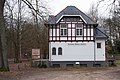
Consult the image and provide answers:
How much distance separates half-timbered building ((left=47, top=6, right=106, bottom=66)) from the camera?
45.2 meters

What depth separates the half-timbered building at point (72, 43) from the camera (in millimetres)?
45188

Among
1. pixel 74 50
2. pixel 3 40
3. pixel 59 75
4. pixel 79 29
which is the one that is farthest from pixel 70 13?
pixel 59 75

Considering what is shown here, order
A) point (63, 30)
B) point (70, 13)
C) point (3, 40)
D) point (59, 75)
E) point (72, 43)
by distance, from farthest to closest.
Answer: point (70, 13) < point (63, 30) < point (72, 43) < point (3, 40) < point (59, 75)

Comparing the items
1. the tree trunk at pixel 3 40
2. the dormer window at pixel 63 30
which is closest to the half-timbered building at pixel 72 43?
the dormer window at pixel 63 30

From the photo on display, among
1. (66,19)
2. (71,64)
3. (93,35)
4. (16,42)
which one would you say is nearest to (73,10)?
(66,19)

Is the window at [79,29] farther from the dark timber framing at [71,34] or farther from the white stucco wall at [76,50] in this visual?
the white stucco wall at [76,50]

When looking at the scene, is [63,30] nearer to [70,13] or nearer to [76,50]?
[70,13]

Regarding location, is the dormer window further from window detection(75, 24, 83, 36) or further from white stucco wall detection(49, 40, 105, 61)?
window detection(75, 24, 83, 36)

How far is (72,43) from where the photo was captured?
148ft

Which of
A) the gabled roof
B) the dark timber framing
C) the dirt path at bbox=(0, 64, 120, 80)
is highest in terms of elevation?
the gabled roof

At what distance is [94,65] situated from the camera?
149 ft

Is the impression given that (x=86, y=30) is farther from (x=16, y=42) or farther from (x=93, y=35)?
(x=16, y=42)

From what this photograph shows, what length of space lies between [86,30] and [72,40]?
2.77 metres

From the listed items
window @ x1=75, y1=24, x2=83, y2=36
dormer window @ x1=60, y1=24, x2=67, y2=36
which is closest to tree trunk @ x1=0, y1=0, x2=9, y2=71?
dormer window @ x1=60, y1=24, x2=67, y2=36
